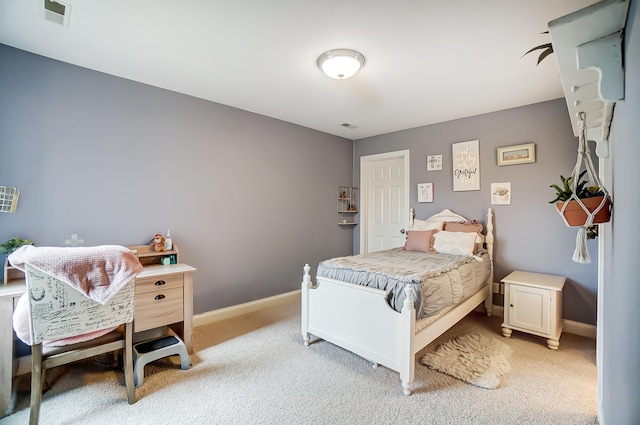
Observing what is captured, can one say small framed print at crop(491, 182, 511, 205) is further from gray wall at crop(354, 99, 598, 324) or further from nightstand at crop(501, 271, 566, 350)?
nightstand at crop(501, 271, 566, 350)

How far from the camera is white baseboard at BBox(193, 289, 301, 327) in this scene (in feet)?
9.86

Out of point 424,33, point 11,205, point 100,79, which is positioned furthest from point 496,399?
point 100,79

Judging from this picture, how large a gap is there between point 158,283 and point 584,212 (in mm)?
2625

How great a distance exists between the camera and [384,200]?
4.52 metres

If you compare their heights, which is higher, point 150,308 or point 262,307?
point 150,308

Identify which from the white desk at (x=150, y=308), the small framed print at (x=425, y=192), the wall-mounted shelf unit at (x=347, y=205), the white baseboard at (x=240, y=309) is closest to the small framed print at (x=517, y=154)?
the small framed print at (x=425, y=192)

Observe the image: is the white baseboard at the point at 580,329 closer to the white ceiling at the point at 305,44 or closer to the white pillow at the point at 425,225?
the white pillow at the point at 425,225

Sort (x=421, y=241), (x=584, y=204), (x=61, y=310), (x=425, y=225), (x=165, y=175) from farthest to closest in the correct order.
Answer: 1. (x=425, y=225)
2. (x=421, y=241)
3. (x=165, y=175)
4. (x=61, y=310)
5. (x=584, y=204)

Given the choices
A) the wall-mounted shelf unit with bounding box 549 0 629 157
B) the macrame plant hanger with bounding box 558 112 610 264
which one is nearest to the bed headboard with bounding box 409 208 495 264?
the macrame plant hanger with bounding box 558 112 610 264

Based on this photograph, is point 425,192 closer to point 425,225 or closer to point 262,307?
point 425,225

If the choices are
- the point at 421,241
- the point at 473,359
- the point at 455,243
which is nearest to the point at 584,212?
the point at 473,359

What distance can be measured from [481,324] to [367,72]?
110 inches

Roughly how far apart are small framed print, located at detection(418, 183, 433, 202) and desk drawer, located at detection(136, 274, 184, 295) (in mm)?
3083

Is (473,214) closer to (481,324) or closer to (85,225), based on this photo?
(481,324)
